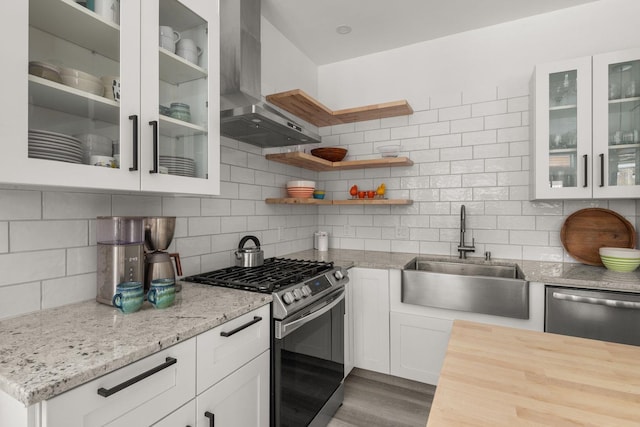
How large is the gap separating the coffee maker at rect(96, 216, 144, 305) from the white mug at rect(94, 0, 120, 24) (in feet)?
2.49

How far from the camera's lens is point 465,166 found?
2.78 meters

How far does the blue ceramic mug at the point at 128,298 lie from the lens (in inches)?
47.7

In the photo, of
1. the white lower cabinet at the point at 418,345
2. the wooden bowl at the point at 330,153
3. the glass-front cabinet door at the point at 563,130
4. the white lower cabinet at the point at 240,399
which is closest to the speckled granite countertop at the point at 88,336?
the white lower cabinet at the point at 240,399

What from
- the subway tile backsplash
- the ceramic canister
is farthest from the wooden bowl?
the ceramic canister

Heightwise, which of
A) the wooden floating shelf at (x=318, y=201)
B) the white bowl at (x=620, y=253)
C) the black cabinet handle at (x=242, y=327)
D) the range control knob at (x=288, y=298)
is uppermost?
the wooden floating shelf at (x=318, y=201)

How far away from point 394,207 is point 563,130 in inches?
53.7

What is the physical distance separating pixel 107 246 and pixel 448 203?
8.19ft

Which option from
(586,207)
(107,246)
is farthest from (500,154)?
(107,246)

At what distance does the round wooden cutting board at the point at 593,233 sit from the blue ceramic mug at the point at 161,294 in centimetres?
265

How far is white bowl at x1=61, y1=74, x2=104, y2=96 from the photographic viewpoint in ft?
3.64

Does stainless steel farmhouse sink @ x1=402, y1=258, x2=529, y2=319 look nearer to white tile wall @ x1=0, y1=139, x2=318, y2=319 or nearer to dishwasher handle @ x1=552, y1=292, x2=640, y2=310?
dishwasher handle @ x1=552, y1=292, x2=640, y2=310

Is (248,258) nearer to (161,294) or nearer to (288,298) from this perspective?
(288,298)

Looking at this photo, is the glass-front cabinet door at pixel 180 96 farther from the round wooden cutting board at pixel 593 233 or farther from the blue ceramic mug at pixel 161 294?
the round wooden cutting board at pixel 593 233

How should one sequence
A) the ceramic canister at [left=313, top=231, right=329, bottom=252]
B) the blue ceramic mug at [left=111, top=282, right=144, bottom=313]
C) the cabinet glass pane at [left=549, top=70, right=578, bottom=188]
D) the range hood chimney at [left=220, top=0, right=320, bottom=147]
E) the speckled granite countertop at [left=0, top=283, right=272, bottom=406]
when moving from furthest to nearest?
the ceramic canister at [left=313, top=231, right=329, bottom=252]
the cabinet glass pane at [left=549, top=70, right=578, bottom=188]
the range hood chimney at [left=220, top=0, right=320, bottom=147]
the blue ceramic mug at [left=111, top=282, right=144, bottom=313]
the speckled granite countertop at [left=0, top=283, right=272, bottom=406]
